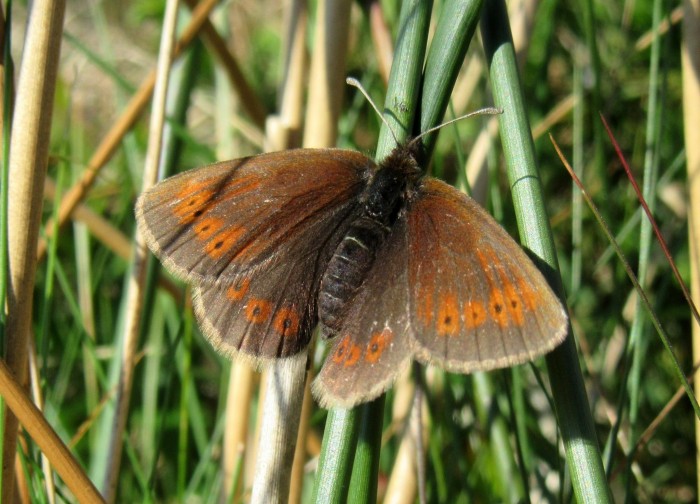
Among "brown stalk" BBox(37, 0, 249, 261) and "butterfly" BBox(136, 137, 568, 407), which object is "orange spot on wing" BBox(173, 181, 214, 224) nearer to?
"butterfly" BBox(136, 137, 568, 407)

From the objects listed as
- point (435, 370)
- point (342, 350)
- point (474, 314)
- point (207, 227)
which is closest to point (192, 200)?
point (207, 227)

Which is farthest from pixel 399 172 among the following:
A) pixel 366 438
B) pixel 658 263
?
pixel 658 263

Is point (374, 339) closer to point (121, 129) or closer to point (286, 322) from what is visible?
point (286, 322)

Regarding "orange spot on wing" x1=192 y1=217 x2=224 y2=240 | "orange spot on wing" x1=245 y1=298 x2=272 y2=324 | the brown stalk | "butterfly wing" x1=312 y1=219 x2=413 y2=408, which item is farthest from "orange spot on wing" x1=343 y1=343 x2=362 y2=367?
the brown stalk

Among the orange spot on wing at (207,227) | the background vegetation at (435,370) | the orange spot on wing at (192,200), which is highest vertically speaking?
the orange spot on wing at (192,200)

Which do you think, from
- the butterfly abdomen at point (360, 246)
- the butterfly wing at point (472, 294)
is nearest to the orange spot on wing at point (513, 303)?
the butterfly wing at point (472, 294)

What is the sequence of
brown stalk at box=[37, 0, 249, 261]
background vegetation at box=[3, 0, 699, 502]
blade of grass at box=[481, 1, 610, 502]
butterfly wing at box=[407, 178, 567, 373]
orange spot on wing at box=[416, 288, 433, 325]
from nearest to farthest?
blade of grass at box=[481, 1, 610, 502], butterfly wing at box=[407, 178, 567, 373], orange spot on wing at box=[416, 288, 433, 325], background vegetation at box=[3, 0, 699, 502], brown stalk at box=[37, 0, 249, 261]

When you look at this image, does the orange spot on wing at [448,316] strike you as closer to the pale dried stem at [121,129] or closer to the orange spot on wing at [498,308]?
the orange spot on wing at [498,308]
